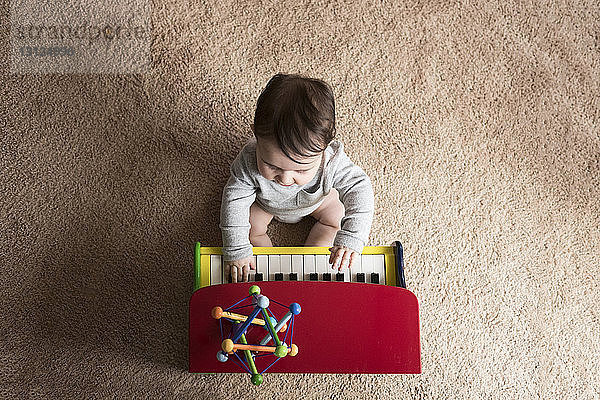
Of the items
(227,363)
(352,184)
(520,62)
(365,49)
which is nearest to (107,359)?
(227,363)

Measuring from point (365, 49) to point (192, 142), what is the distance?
0.42 m

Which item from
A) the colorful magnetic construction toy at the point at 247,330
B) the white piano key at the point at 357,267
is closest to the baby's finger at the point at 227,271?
the colorful magnetic construction toy at the point at 247,330

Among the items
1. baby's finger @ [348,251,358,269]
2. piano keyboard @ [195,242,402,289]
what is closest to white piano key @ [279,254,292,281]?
piano keyboard @ [195,242,402,289]

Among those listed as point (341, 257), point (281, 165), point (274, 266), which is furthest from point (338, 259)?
point (281, 165)

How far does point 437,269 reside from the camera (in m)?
1.19

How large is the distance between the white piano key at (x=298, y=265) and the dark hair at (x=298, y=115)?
0.23 m

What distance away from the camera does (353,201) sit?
3.44ft

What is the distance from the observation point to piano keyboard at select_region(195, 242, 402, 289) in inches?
39.6

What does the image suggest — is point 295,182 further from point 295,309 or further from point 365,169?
point 365,169

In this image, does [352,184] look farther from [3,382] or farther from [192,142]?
[3,382]

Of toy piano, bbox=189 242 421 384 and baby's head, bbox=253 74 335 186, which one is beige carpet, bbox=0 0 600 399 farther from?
baby's head, bbox=253 74 335 186

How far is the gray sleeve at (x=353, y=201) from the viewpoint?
102cm

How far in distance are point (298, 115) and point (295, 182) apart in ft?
0.52

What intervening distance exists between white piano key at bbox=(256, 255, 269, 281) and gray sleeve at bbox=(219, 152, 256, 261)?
0.02 meters
